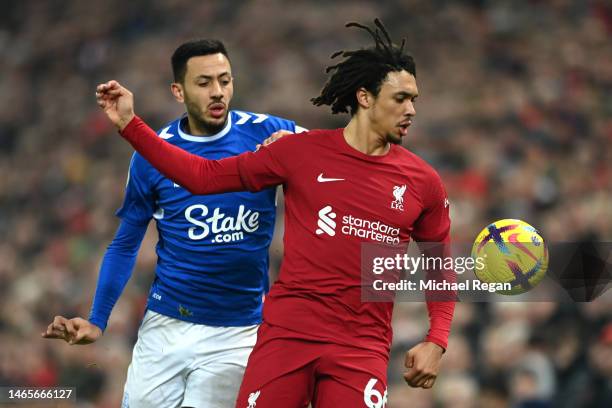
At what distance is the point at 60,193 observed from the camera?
38.2 feet

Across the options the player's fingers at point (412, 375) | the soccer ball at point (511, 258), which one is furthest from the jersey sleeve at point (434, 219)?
the player's fingers at point (412, 375)

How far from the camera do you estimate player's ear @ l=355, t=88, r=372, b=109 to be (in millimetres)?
4863

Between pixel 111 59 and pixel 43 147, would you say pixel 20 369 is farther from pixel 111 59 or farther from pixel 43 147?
pixel 111 59

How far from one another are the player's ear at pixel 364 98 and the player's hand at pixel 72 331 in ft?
5.50

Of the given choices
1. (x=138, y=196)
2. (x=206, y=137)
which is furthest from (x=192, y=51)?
(x=138, y=196)

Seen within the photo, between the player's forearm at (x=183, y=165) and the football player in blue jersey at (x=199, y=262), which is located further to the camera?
the football player in blue jersey at (x=199, y=262)

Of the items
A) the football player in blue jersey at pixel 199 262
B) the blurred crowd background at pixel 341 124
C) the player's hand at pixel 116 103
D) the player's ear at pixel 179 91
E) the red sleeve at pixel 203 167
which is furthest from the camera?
the blurred crowd background at pixel 341 124

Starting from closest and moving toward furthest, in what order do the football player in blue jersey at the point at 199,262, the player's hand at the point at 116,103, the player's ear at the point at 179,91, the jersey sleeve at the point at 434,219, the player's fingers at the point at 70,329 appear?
the player's hand at the point at 116,103 < the jersey sleeve at the point at 434,219 < the player's fingers at the point at 70,329 < the football player in blue jersey at the point at 199,262 < the player's ear at the point at 179,91

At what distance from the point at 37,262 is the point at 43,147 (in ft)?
5.75

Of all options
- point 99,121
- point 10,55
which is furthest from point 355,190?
point 10,55

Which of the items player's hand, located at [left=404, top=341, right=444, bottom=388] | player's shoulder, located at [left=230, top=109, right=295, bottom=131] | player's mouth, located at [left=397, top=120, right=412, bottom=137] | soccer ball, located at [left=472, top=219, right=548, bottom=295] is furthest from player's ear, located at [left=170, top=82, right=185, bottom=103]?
player's hand, located at [left=404, top=341, right=444, bottom=388]

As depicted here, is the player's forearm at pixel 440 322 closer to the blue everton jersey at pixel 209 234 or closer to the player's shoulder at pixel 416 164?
the player's shoulder at pixel 416 164

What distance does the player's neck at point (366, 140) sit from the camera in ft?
15.9

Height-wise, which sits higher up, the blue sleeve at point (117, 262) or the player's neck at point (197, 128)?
the player's neck at point (197, 128)
